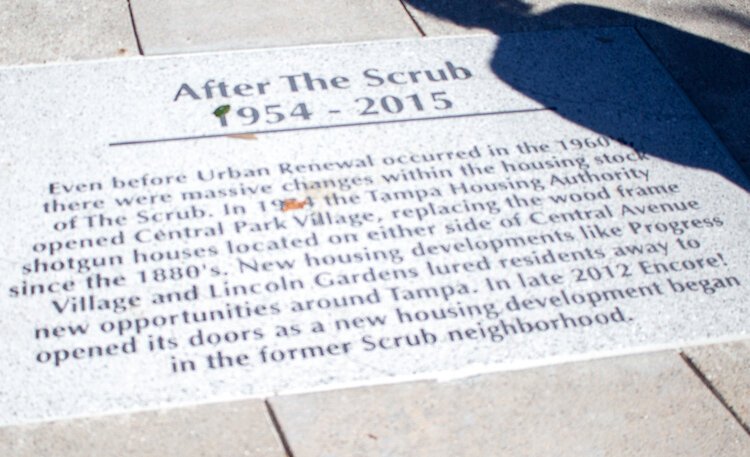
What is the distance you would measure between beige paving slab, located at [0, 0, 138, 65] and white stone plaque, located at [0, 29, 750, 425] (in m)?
0.13

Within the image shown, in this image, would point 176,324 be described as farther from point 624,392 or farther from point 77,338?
point 624,392

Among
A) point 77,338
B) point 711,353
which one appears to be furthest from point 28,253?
point 711,353

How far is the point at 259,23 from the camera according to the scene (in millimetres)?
4434

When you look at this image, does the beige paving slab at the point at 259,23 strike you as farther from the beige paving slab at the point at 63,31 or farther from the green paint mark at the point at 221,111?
the green paint mark at the point at 221,111

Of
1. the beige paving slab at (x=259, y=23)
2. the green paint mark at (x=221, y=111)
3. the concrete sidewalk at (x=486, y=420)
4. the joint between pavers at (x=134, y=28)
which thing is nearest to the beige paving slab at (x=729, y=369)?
the concrete sidewalk at (x=486, y=420)

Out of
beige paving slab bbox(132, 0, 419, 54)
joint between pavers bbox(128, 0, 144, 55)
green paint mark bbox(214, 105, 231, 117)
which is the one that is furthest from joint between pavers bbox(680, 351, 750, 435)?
joint between pavers bbox(128, 0, 144, 55)

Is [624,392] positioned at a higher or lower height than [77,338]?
higher

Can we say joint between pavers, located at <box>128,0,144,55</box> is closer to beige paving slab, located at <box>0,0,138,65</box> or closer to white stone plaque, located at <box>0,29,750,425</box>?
beige paving slab, located at <box>0,0,138,65</box>

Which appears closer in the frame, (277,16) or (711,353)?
(711,353)

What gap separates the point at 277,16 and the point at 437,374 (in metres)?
2.16

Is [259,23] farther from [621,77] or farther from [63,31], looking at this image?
[621,77]

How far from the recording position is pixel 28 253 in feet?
10.5

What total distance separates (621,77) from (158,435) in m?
2.45

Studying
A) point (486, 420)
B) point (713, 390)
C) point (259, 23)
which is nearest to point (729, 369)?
point (713, 390)
